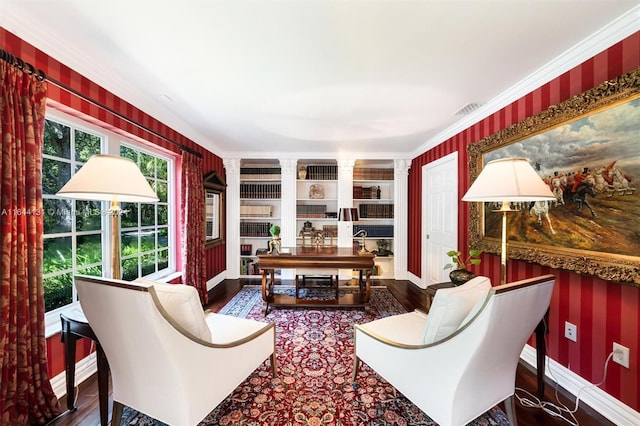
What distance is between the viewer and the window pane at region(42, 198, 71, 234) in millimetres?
1729

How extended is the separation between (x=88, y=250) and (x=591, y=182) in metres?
3.70

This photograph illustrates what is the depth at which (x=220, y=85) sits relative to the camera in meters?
2.14

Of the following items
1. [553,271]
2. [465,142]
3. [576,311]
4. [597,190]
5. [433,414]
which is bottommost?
[433,414]

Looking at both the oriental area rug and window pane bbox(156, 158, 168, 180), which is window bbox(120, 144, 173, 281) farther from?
the oriental area rug

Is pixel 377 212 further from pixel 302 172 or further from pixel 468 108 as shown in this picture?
pixel 468 108

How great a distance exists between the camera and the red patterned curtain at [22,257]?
50.8 inches

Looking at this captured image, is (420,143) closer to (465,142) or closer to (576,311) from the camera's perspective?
(465,142)

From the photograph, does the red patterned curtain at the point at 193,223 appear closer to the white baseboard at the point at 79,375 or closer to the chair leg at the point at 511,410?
the white baseboard at the point at 79,375

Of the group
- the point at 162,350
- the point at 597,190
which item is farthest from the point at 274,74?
the point at 597,190

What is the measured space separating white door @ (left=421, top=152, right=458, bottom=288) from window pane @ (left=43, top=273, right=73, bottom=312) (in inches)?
154

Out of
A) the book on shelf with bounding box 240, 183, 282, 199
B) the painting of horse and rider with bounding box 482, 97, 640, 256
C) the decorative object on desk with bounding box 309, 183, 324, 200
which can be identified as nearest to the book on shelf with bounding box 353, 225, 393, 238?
the decorative object on desk with bounding box 309, 183, 324, 200

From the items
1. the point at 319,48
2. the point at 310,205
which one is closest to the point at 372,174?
the point at 310,205

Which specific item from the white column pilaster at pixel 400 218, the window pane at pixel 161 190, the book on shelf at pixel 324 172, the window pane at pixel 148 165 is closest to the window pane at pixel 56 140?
the window pane at pixel 148 165

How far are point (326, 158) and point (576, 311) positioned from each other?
3567 mm
